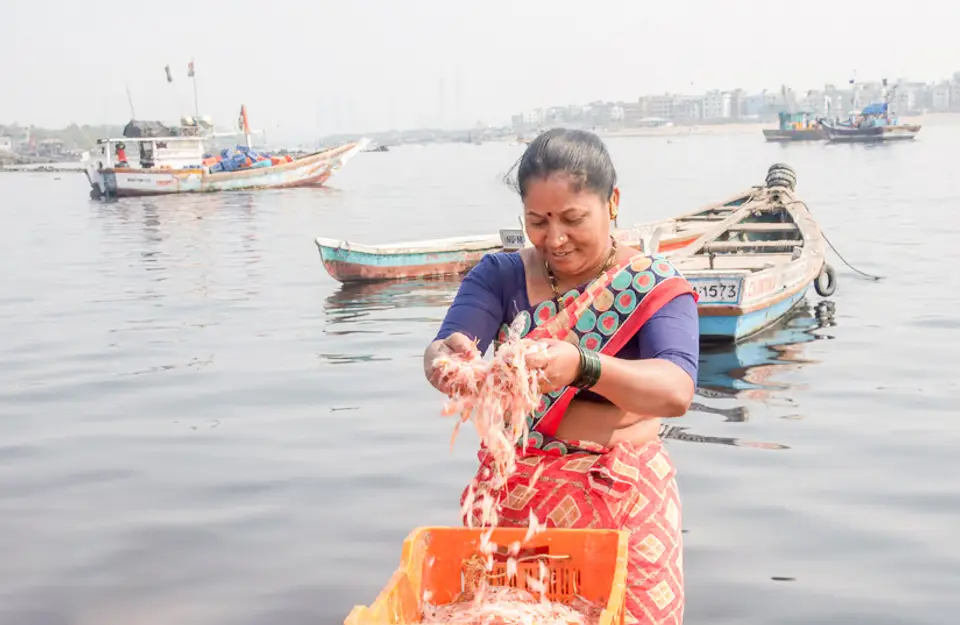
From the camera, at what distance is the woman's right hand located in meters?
2.72

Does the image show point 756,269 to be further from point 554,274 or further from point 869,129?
point 869,129

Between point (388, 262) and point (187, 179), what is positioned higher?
point (187, 179)

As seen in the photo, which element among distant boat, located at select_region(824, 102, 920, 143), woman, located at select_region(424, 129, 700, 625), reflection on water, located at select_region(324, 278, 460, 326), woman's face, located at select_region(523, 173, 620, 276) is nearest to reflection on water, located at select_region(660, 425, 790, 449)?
woman, located at select_region(424, 129, 700, 625)

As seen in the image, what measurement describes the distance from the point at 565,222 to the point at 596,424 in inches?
21.8

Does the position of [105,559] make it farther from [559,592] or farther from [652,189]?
[652,189]

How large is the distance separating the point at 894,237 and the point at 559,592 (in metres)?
22.2

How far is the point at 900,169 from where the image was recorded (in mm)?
54156

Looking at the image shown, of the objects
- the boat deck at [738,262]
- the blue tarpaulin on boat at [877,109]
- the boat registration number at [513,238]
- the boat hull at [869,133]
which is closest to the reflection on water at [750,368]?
the boat deck at [738,262]

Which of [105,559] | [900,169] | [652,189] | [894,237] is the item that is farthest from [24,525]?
[900,169]

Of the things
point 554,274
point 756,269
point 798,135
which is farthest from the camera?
point 798,135

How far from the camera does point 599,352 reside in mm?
2697

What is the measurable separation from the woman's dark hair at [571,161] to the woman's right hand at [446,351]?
0.44 m

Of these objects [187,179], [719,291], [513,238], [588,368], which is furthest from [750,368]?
[187,179]

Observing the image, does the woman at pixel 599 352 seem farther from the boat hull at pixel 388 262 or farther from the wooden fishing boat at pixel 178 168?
the wooden fishing boat at pixel 178 168
